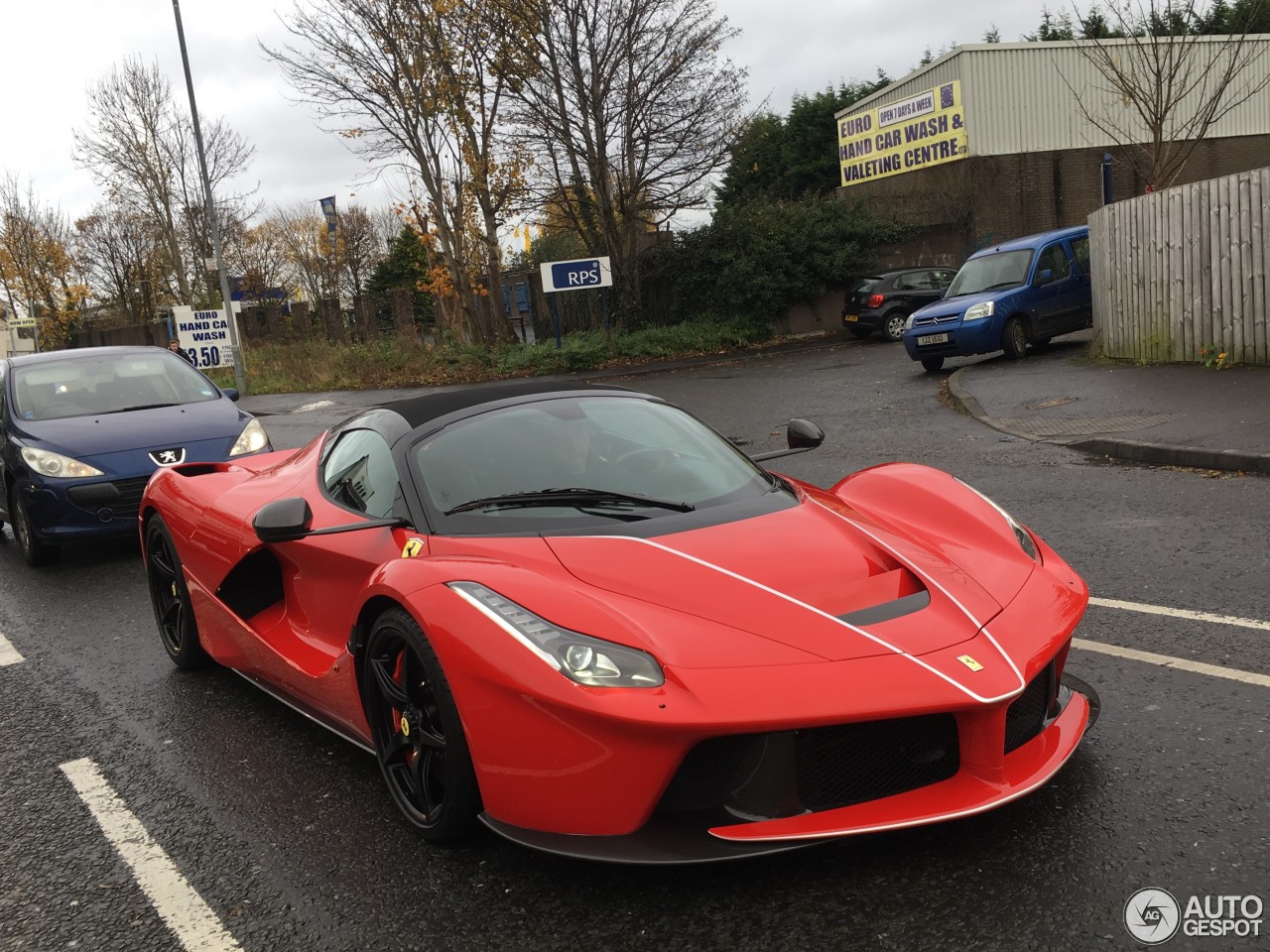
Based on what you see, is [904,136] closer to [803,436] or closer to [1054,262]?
[1054,262]

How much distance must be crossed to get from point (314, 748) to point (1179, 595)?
3.79 m

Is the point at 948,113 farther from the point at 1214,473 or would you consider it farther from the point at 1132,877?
A: the point at 1132,877

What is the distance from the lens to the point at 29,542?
26.6 ft

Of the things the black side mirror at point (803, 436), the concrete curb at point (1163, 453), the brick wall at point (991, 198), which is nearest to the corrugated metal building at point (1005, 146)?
the brick wall at point (991, 198)

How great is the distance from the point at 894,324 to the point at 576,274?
23.5ft

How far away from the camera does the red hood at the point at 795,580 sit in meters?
2.93

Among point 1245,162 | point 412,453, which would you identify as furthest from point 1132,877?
point 1245,162

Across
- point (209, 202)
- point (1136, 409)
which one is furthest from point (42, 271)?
point (1136, 409)

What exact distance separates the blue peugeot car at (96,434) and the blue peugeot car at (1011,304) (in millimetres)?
10898

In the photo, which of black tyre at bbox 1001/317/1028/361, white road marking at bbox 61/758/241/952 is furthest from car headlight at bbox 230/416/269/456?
black tyre at bbox 1001/317/1028/361

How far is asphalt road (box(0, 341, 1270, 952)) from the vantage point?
2.69 meters

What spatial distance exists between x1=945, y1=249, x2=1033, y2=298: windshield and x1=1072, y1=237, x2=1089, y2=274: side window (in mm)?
810

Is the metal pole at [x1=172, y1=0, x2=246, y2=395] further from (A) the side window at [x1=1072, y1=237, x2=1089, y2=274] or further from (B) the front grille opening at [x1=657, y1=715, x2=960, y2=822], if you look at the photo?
(B) the front grille opening at [x1=657, y1=715, x2=960, y2=822]
